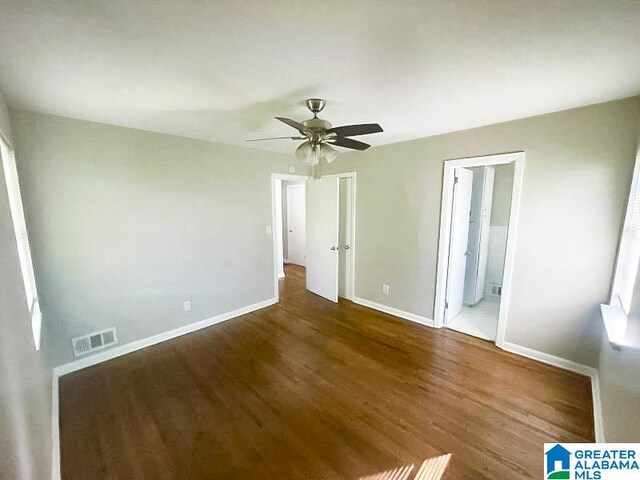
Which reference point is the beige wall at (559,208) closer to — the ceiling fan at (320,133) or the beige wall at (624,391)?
the beige wall at (624,391)

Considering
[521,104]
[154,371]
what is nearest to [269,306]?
[154,371]

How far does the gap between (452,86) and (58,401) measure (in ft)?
12.3

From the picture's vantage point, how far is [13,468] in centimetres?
83

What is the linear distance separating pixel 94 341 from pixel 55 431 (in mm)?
911

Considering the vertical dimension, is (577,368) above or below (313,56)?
below

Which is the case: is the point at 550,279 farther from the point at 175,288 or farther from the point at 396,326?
the point at 175,288

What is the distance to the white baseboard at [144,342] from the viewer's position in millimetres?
2342

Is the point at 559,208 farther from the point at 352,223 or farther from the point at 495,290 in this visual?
the point at 352,223

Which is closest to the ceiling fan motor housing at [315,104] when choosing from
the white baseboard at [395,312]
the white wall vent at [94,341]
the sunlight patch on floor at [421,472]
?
the sunlight patch on floor at [421,472]

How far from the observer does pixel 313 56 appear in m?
1.36

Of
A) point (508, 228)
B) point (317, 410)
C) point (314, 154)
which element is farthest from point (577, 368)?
point (314, 154)

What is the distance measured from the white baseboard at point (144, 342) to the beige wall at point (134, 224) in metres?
0.06

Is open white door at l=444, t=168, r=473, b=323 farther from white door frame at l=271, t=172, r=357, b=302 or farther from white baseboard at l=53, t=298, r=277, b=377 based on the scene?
white baseboard at l=53, t=298, r=277, b=377

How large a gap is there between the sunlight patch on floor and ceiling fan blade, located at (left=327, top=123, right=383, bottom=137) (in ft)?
6.95
